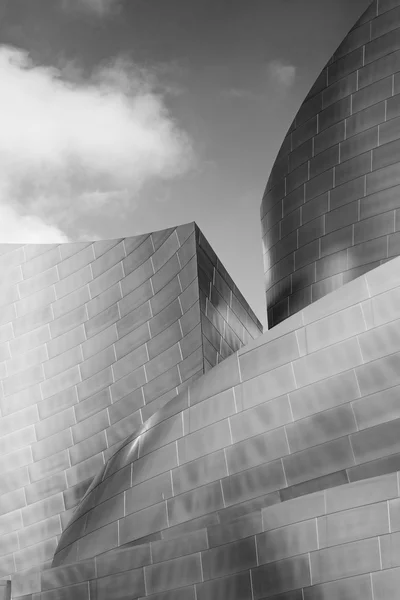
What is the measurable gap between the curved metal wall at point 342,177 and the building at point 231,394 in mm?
44

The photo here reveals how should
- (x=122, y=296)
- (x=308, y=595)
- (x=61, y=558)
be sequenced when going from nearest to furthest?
(x=308, y=595) → (x=61, y=558) → (x=122, y=296)

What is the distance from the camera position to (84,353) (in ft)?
51.1

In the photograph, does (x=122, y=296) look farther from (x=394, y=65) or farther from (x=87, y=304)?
(x=394, y=65)

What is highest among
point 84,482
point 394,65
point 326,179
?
point 394,65

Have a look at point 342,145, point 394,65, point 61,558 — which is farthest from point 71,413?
point 394,65

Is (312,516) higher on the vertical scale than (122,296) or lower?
lower

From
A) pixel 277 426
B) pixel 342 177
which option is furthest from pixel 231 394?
pixel 342 177

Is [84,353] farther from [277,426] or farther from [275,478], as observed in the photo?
[275,478]

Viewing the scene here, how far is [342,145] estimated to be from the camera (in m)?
16.0

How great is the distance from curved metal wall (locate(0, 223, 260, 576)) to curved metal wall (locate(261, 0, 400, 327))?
1.70 m

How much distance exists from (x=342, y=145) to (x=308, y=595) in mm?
10360

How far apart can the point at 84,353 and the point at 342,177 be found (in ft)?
20.6

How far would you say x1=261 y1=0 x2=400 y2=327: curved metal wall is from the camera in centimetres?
1510

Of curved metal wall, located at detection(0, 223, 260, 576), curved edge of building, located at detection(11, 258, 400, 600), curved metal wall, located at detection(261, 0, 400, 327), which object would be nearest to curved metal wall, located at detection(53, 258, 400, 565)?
curved edge of building, located at detection(11, 258, 400, 600)
